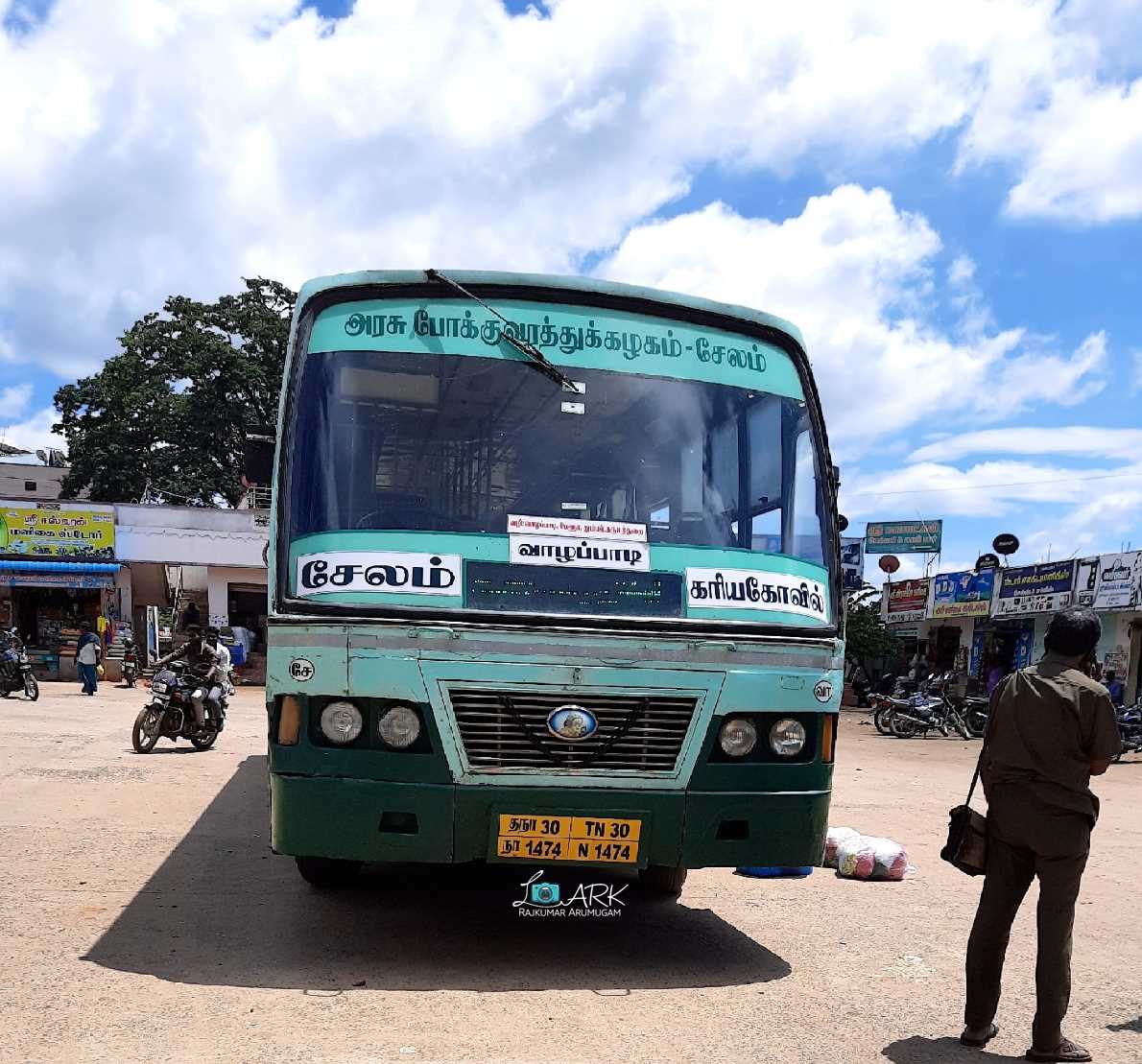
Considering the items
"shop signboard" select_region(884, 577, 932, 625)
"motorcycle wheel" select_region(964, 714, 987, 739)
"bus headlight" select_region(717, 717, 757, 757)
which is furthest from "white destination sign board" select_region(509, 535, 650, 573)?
"shop signboard" select_region(884, 577, 932, 625)

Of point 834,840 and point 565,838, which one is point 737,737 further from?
point 834,840

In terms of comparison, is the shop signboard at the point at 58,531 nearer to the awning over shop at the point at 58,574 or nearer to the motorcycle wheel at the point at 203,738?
the awning over shop at the point at 58,574

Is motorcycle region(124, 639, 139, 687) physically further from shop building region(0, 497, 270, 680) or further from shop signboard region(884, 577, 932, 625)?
shop signboard region(884, 577, 932, 625)

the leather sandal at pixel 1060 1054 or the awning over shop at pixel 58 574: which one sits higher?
the awning over shop at pixel 58 574

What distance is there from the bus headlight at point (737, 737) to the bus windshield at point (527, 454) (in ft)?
2.62

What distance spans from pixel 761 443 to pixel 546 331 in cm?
115

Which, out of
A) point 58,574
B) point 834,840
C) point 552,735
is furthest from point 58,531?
point 552,735

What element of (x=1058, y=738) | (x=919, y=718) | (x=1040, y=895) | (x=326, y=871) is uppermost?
(x=1058, y=738)

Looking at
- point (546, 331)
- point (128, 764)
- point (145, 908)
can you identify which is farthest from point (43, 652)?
point (546, 331)

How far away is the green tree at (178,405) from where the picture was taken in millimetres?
42219

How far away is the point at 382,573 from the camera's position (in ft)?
16.4

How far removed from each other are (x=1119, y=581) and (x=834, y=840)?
19.5m

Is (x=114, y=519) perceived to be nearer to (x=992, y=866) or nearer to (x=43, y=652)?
(x=43, y=652)

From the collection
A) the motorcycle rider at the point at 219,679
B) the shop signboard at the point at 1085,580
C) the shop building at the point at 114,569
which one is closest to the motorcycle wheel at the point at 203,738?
the motorcycle rider at the point at 219,679
